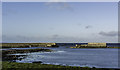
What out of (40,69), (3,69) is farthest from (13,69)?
(40,69)

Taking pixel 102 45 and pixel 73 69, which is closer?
pixel 73 69

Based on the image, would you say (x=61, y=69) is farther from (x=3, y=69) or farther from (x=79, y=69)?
(x=3, y=69)

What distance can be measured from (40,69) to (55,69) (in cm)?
271

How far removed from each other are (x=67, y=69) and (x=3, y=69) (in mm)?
11438

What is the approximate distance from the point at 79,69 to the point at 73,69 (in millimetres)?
1158

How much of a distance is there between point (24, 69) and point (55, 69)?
5.55m

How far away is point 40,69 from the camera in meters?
29.1

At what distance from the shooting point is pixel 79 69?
2923 centimetres

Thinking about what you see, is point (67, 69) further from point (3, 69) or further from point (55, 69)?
point (3, 69)

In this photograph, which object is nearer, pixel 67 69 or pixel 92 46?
pixel 67 69

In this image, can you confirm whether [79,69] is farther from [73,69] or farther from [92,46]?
[92,46]

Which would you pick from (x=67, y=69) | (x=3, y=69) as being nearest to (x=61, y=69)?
(x=67, y=69)

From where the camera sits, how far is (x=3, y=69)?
94.5 feet

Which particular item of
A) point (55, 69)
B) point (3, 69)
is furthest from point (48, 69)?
point (3, 69)
